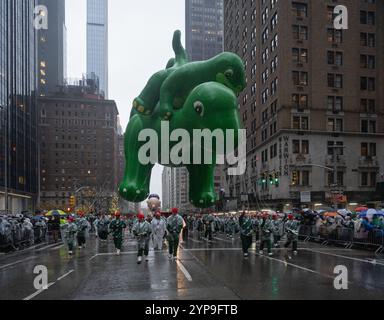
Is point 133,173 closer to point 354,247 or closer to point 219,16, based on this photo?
point 354,247

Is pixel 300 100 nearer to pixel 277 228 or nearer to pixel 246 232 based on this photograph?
pixel 277 228

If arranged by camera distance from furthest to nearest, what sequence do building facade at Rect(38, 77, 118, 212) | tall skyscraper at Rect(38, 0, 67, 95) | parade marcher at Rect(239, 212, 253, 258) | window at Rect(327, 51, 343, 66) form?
tall skyscraper at Rect(38, 0, 67, 95) → building facade at Rect(38, 77, 118, 212) → window at Rect(327, 51, 343, 66) → parade marcher at Rect(239, 212, 253, 258)

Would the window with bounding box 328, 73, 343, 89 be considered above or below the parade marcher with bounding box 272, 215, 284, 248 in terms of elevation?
above

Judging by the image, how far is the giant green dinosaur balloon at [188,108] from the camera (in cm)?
875

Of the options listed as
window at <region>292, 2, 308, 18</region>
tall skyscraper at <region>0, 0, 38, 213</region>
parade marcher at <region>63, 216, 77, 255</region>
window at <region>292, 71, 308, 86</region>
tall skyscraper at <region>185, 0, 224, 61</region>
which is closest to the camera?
parade marcher at <region>63, 216, 77, 255</region>

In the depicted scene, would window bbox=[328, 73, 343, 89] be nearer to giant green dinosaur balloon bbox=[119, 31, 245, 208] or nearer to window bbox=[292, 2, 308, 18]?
window bbox=[292, 2, 308, 18]

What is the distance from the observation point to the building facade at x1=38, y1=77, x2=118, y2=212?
120m

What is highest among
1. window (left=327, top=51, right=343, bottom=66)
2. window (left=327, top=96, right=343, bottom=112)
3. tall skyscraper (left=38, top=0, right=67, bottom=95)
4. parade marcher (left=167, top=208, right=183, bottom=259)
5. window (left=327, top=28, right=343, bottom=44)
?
tall skyscraper (left=38, top=0, right=67, bottom=95)

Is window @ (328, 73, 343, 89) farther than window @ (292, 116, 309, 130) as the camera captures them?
Yes

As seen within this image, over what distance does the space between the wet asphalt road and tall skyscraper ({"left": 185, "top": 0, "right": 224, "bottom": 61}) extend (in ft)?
476

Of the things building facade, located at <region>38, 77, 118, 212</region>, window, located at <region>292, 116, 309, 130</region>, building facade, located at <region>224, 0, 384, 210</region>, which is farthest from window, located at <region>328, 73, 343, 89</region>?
building facade, located at <region>38, 77, 118, 212</region>

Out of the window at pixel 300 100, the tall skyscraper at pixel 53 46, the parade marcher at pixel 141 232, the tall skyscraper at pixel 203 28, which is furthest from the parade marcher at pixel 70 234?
the tall skyscraper at pixel 203 28

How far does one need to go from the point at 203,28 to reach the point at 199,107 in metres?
157
